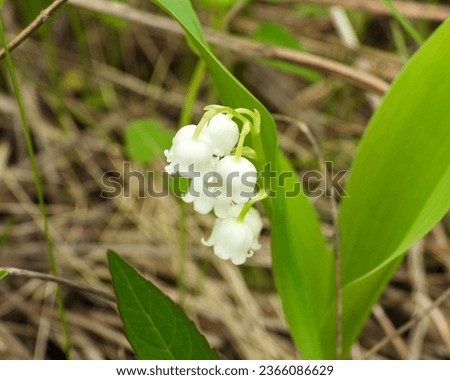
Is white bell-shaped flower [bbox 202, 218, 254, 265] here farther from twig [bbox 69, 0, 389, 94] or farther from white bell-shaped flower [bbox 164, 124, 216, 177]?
twig [bbox 69, 0, 389, 94]

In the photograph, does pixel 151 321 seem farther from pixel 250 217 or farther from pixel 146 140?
pixel 146 140

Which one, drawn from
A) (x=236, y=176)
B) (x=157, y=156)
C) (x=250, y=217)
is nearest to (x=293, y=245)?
(x=250, y=217)

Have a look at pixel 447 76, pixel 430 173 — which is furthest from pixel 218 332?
pixel 447 76

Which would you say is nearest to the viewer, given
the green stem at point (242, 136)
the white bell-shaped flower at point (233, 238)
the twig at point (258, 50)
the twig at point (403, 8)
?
the green stem at point (242, 136)

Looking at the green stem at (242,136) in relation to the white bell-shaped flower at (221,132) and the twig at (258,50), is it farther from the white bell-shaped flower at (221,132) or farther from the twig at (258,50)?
the twig at (258,50)

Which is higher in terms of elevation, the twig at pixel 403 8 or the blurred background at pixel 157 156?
the twig at pixel 403 8

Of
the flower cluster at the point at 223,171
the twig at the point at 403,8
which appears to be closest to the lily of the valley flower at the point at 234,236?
the flower cluster at the point at 223,171
